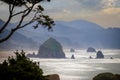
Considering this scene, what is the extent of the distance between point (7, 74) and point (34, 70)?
1989 mm

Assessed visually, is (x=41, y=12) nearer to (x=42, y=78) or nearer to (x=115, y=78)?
(x=42, y=78)

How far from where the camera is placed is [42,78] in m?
21.1

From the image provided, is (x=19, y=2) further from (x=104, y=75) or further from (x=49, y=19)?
(x=104, y=75)

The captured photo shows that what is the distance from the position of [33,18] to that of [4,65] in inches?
247

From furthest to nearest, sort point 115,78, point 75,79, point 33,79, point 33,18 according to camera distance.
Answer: point 75,79 < point 115,78 < point 33,18 < point 33,79

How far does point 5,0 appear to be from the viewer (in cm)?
2417

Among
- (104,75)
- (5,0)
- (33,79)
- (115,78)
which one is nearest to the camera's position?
(33,79)

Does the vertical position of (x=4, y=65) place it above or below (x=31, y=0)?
below

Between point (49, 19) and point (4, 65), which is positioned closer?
point (4, 65)

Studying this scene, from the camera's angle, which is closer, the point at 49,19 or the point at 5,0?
the point at 5,0

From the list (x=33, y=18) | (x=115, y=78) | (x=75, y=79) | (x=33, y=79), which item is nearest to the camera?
(x=33, y=79)

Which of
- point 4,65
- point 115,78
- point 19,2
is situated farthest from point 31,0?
point 115,78

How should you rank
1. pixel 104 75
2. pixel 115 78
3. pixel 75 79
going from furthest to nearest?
pixel 75 79 → pixel 104 75 → pixel 115 78

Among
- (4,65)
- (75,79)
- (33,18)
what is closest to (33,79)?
(4,65)
